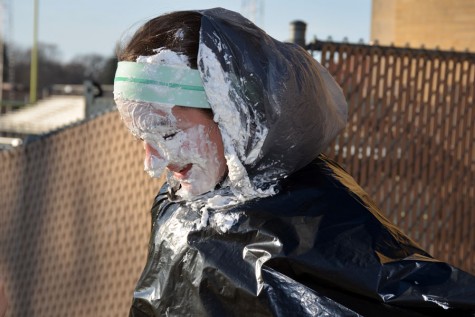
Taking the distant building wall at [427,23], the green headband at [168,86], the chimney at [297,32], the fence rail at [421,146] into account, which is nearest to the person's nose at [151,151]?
the green headband at [168,86]

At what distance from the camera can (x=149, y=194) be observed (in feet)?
16.6

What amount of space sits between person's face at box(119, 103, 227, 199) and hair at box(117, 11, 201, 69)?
14cm

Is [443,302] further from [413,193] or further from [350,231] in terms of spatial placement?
[413,193]

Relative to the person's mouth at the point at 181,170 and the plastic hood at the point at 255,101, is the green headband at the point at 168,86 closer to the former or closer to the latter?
the plastic hood at the point at 255,101

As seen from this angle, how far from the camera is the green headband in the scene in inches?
82.7

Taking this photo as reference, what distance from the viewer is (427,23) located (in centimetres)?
908

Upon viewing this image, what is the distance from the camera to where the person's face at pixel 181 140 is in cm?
213

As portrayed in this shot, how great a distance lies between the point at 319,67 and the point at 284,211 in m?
0.54

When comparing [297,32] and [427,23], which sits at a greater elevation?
[427,23]

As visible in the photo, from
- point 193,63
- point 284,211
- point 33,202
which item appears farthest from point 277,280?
point 33,202

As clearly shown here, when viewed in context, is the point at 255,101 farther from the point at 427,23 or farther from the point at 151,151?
the point at 427,23

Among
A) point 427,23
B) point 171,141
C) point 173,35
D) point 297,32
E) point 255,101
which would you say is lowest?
point 171,141

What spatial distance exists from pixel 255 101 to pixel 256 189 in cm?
24

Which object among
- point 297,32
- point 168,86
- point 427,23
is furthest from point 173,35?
point 427,23
